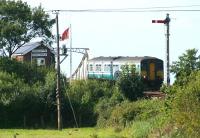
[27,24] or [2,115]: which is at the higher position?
[27,24]

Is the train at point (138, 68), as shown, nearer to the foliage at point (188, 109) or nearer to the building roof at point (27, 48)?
the building roof at point (27, 48)

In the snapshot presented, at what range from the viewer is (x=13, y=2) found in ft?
258

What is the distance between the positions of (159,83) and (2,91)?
15.5 meters

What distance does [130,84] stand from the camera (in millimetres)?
55125

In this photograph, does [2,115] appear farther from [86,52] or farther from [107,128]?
[86,52]

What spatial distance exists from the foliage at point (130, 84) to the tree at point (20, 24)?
23.8 m

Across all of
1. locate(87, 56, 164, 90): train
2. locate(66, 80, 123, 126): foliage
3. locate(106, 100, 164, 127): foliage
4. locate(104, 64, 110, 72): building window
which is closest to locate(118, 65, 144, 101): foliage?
locate(87, 56, 164, 90): train

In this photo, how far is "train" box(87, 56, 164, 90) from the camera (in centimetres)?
6078

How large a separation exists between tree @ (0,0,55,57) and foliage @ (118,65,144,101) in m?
23.8

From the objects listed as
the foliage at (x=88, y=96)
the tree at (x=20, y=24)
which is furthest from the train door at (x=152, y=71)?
the tree at (x=20, y=24)

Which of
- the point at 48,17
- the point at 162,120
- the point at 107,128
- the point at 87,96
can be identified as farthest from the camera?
the point at 48,17

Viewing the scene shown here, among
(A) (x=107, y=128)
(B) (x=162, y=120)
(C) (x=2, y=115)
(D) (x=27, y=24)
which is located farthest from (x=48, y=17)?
(B) (x=162, y=120)

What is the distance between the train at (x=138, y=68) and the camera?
60.8 metres

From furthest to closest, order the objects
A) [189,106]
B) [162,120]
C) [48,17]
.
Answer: [48,17] < [162,120] < [189,106]
